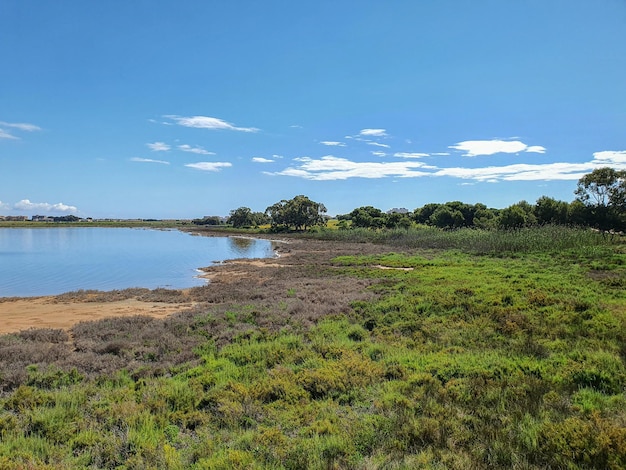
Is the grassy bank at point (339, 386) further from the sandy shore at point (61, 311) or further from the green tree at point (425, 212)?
the green tree at point (425, 212)

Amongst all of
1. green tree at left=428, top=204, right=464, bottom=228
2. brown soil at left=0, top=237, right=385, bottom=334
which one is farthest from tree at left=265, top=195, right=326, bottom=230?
brown soil at left=0, top=237, right=385, bottom=334

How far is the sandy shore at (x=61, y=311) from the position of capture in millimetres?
15359

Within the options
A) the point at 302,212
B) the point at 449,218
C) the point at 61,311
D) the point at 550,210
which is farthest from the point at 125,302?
the point at 302,212

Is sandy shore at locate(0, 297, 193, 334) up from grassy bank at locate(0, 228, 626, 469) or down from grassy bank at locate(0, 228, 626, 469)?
down

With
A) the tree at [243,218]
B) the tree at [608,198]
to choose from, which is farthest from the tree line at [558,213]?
the tree at [243,218]

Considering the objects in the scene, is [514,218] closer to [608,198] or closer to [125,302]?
[608,198]

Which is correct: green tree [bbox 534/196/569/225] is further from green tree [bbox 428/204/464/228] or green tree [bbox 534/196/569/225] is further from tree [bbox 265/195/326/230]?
tree [bbox 265/195/326/230]

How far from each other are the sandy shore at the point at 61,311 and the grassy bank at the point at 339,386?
272 centimetres

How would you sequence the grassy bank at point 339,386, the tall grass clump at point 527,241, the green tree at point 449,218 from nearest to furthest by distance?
the grassy bank at point 339,386
the tall grass clump at point 527,241
the green tree at point 449,218

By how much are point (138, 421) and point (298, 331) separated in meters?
6.67

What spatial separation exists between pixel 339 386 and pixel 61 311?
55.6 feet

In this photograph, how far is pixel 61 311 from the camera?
18156mm

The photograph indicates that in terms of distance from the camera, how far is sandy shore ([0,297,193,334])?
605 inches

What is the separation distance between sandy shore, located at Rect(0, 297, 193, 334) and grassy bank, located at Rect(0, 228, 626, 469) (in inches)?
107
